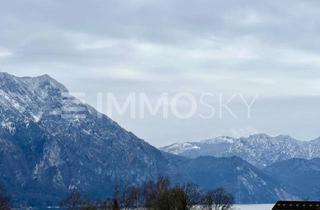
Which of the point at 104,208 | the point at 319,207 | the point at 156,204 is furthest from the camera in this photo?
the point at 104,208

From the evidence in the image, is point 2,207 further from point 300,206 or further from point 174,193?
point 300,206

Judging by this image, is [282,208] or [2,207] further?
[2,207]

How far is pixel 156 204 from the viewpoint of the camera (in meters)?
180

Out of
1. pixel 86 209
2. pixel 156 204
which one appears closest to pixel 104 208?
pixel 86 209

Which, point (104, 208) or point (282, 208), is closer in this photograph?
point (282, 208)

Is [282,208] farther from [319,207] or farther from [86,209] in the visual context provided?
[86,209]

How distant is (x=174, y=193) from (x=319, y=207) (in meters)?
34.6

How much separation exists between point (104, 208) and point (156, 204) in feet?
63.2

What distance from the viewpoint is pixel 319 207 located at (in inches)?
6393

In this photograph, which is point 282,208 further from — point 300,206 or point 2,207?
point 2,207

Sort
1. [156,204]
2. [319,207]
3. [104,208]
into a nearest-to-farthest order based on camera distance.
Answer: [319,207] < [156,204] < [104,208]

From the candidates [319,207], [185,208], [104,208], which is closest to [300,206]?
[319,207]

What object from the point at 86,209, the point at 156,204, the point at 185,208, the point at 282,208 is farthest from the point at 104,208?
the point at 282,208

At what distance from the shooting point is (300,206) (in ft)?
535
